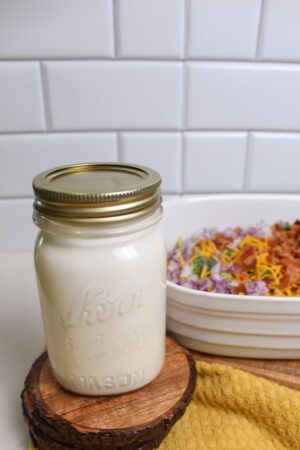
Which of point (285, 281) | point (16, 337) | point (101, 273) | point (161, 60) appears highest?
point (161, 60)

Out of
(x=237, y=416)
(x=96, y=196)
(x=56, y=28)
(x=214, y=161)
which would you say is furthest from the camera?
(x=214, y=161)

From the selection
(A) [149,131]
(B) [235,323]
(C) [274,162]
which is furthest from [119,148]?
(B) [235,323]

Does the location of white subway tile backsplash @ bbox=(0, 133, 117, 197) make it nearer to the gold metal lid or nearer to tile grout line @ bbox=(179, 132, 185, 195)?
tile grout line @ bbox=(179, 132, 185, 195)

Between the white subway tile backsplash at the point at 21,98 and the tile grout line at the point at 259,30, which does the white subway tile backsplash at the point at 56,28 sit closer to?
the white subway tile backsplash at the point at 21,98

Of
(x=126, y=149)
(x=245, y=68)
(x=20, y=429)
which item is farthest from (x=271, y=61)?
(x=20, y=429)

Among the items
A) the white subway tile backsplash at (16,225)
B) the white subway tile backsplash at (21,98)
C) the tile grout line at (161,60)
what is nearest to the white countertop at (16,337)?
the white subway tile backsplash at (16,225)

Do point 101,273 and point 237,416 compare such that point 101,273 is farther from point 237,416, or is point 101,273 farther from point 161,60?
point 161,60

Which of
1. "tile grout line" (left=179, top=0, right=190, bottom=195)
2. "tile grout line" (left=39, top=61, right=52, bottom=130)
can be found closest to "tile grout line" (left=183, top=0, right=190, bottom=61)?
"tile grout line" (left=179, top=0, right=190, bottom=195)

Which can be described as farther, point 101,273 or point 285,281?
point 285,281
